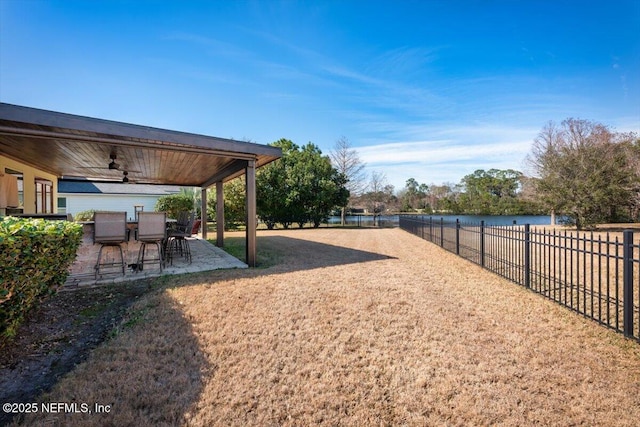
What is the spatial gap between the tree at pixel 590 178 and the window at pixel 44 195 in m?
23.8

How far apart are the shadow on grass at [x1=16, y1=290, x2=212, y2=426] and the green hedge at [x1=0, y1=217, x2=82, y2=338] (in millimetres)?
743

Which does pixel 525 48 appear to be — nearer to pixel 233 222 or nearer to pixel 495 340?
pixel 495 340

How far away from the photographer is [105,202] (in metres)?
19.2

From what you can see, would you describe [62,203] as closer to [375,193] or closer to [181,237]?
[181,237]

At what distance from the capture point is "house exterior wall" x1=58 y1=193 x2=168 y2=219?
18.6 meters

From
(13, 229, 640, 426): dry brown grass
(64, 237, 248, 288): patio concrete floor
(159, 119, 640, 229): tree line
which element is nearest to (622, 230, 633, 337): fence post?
(13, 229, 640, 426): dry brown grass

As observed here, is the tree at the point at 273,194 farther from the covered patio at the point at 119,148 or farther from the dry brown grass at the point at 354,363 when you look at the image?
the dry brown grass at the point at 354,363

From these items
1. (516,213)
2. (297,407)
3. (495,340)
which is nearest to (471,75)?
(495,340)

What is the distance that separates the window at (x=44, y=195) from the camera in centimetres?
979

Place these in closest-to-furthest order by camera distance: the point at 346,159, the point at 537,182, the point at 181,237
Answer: the point at 181,237, the point at 537,182, the point at 346,159

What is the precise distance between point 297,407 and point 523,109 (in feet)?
46.9

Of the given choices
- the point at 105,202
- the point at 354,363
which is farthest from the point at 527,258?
the point at 105,202

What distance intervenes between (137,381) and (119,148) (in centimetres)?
535

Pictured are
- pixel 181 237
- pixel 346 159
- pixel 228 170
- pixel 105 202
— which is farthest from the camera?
pixel 346 159
